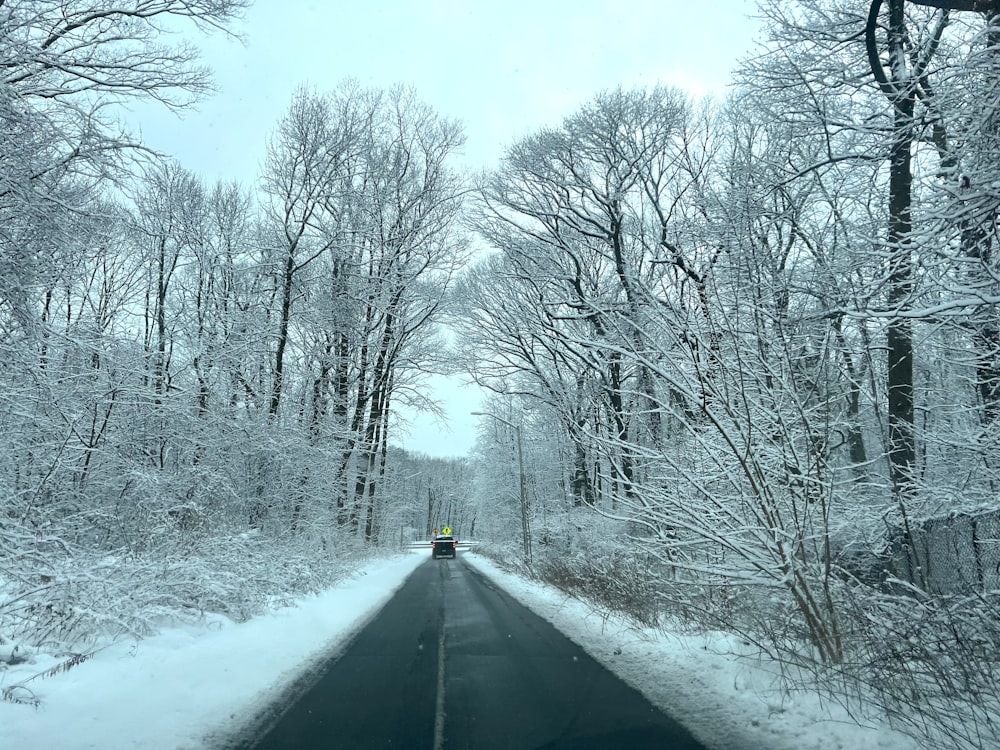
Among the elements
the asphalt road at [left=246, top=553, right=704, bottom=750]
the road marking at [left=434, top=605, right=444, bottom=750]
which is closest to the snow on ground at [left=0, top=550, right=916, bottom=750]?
the asphalt road at [left=246, top=553, right=704, bottom=750]

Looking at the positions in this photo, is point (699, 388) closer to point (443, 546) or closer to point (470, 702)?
point (470, 702)

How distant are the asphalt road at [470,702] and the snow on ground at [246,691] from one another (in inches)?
13.4

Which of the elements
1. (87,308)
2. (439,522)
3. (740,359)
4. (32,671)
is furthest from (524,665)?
(439,522)

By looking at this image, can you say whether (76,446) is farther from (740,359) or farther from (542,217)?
(542,217)

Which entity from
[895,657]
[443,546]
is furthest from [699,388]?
[443,546]

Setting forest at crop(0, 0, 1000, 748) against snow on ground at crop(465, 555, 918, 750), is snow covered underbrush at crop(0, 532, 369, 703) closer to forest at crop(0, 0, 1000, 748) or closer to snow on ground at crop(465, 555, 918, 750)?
forest at crop(0, 0, 1000, 748)

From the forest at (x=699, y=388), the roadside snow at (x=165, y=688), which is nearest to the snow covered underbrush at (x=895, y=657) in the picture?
the forest at (x=699, y=388)

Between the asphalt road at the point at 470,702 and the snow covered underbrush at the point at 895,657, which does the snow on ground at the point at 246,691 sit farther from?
the asphalt road at the point at 470,702

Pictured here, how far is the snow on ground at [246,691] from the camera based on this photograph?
16.6ft

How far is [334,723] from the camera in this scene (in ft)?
18.7

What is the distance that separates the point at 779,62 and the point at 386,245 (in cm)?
1671

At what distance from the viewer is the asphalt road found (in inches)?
207

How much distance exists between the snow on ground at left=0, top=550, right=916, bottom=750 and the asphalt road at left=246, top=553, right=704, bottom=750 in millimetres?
340

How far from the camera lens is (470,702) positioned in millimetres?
6512
